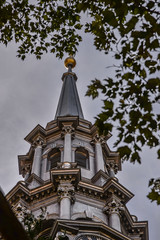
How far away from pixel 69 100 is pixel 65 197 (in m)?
19.5

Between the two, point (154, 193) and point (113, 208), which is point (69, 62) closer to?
point (113, 208)

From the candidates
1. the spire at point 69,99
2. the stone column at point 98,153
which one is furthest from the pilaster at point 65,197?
the spire at point 69,99

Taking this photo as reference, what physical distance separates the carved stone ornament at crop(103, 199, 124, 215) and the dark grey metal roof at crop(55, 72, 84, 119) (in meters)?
14.5

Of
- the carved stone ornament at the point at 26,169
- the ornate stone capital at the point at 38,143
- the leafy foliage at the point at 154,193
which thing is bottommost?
the leafy foliage at the point at 154,193

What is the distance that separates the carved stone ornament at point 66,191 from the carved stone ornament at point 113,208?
251cm

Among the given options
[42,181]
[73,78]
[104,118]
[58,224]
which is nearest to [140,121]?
[104,118]

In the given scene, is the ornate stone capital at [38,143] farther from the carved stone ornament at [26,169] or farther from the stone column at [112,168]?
the stone column at [112,168]

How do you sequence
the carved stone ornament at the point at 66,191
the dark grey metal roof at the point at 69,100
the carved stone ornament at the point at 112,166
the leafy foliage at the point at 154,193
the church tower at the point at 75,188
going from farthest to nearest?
the dark grey metal roof at the point at 69,100
the carved stone ornament at the point at 112,166
the carved stone ornament at the point at 66,191
the church tower at the point at 75,188
the leafy foliage at the point at 154,193

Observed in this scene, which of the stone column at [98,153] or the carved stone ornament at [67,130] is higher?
the carved stone ornament at [67,130]

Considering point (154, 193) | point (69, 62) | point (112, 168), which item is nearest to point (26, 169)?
point (112, 168)

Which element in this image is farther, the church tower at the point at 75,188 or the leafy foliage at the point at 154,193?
the church tower at the point at 75,188

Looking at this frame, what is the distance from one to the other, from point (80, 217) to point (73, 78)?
95.1 feet

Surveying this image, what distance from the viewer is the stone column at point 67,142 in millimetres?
36156

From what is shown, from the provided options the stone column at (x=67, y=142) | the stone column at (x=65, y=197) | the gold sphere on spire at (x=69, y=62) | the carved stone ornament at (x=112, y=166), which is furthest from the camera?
the gold sphere on spire at (x=69, y=62)
